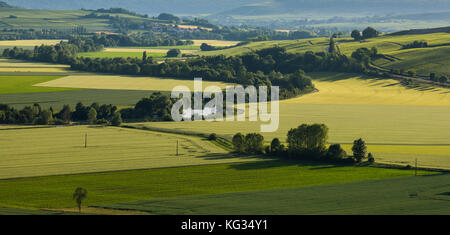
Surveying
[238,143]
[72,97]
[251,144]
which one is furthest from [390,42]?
[238,143]

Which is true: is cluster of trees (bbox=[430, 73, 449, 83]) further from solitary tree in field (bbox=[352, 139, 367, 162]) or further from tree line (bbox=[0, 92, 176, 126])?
solitary tree in field (bbox=[352, 139, 367, 162])

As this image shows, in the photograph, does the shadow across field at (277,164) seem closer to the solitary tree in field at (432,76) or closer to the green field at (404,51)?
the solitary tree in field at (432,76)

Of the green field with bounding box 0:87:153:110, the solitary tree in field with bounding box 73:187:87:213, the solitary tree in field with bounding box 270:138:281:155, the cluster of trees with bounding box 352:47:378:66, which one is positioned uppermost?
the cluster of trees with bounding box 352:47:378:66

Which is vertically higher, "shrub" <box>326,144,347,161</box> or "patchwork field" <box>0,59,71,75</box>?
"patchwork field" <box>0,59,71,75</box>

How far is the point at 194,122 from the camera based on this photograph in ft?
259

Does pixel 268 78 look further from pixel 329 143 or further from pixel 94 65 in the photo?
pixel 329 143

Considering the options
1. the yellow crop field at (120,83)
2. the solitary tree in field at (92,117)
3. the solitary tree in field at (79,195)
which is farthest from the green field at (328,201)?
the yellow crop field at (120,83)

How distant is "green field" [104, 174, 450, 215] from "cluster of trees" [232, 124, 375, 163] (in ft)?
28.3

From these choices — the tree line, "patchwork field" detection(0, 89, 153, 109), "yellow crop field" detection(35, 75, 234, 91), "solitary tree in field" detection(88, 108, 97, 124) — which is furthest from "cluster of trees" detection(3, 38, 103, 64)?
"solitary tree in field" detection(88, 108, 97, 124)

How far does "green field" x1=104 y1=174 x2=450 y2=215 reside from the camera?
41.9 meters

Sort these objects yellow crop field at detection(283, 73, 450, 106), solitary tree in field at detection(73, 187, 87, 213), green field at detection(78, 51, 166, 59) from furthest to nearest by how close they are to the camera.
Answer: green field at detection(78, 51, 166, 59)
yellow crop field at detection(283, 73, 450, 106)
solitary tree in field at detection(73, 187, 87, 213)

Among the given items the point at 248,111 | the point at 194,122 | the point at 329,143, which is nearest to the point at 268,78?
the point at 248,111

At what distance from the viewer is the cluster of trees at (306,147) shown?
60062 mm

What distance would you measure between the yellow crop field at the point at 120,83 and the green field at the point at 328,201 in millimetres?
60507
